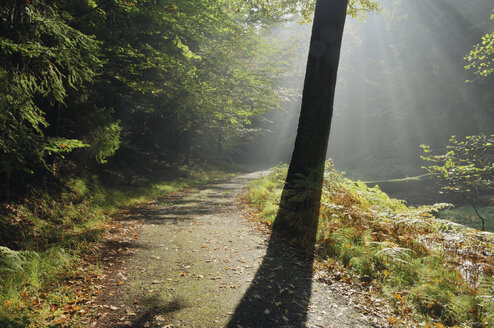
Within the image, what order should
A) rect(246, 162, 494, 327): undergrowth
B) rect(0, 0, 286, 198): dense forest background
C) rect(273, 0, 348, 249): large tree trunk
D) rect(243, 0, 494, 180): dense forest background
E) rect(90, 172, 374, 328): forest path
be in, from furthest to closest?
rect(243, 0, 494, 180): dense forest background, rect(273, 0, 348, 249): large tree trunk, rect(0, 0, 286, 198): dense forest background, rect(246, 162, 494, 327): undergrowth, rect(90, 172, 374, 328): forest path

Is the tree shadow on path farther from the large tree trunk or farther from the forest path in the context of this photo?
the large tree trunk

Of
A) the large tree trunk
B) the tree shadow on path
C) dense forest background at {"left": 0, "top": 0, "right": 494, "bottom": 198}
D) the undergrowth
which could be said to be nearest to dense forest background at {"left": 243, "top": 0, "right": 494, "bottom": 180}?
dense forest background at {"left": 0, "top": 0, "right": 494, "bottom": 198}

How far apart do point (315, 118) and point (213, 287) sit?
4.63 m

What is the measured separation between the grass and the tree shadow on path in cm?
216

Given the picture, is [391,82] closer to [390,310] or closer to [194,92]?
[194,92]

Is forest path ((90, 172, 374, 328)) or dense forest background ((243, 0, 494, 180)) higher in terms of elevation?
dense forest background ((243, 0, 494, 180))

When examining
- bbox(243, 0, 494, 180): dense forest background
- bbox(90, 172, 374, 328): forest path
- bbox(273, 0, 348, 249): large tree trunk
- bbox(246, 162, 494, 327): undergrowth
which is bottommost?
bbox(90, 172, 374, 328): forest path

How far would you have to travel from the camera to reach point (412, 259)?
478 centimetres

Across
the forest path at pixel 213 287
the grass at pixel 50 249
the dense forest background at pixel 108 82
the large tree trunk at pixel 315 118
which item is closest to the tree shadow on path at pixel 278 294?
the forest path at pixel 213 287

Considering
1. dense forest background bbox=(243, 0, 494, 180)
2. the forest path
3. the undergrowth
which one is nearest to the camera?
the forest path

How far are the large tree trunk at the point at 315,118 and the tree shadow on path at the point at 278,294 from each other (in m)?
1.15

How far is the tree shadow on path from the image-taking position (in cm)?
341

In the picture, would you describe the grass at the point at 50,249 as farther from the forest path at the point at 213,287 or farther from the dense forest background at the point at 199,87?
the dense forest background at the point at 199,87

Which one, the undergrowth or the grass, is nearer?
the grass
